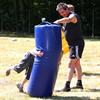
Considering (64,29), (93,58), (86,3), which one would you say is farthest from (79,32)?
(86,3)

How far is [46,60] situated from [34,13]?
1095 inches

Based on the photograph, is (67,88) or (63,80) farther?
(63,80)

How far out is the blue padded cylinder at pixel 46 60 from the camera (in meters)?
10.3

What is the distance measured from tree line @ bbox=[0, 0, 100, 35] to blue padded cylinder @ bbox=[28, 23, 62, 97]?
25.5m

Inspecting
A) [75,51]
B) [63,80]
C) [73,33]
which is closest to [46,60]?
[75,51]

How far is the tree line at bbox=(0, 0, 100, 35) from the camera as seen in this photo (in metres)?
36.5

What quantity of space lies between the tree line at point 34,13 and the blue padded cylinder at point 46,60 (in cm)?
2547

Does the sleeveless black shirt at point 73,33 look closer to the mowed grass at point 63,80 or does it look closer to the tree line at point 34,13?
the mowed grass at point 63,80

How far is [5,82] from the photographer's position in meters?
12.6

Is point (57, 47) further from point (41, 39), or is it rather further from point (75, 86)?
point (75, 86)

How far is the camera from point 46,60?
10359 mm

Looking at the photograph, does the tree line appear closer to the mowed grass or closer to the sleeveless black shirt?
the mowed grass

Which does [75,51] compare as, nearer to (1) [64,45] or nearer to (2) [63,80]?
(1) [64,45]

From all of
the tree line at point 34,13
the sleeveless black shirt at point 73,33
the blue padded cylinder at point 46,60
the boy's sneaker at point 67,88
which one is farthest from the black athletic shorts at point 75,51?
the tree line at point 34,13
